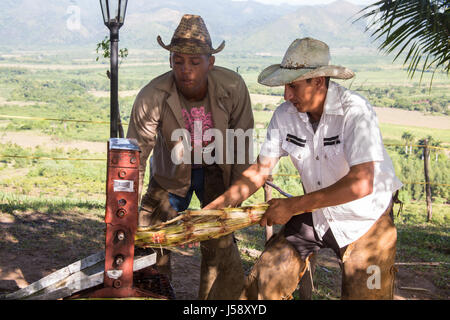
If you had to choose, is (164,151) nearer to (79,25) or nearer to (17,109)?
(17,109)

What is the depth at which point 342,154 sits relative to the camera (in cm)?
289

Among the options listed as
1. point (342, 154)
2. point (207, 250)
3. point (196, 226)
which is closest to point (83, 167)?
point (207, 250)

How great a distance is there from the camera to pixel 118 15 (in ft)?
18.1

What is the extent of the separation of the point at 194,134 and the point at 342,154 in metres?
1.30

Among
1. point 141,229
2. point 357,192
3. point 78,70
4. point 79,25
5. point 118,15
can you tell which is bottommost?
point 141,229

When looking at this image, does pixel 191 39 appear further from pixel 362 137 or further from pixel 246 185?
pixel 362 137

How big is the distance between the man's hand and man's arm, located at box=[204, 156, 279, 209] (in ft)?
0.73

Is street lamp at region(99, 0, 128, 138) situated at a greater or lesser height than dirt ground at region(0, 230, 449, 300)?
greater

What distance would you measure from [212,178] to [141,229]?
140cm

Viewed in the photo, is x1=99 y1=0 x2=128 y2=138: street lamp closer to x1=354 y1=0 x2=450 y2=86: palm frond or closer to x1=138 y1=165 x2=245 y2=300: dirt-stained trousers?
x1=138 y1=165 x2=245 y2=300: dirt-stained trousers

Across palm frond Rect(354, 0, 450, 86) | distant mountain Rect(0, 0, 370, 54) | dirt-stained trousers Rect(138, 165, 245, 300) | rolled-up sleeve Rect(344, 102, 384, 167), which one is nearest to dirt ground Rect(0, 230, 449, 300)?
dirt-stained trousers Rect(138, 165, 245, 300)

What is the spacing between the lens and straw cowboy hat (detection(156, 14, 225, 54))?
11.8ft

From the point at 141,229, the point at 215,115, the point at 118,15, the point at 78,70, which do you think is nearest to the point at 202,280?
the point at 215,115

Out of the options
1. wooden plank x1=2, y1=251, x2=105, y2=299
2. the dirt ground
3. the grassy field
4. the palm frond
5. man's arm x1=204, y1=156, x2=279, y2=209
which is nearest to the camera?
wooden plank x1=2, y1=251, x2=105, y2=299
